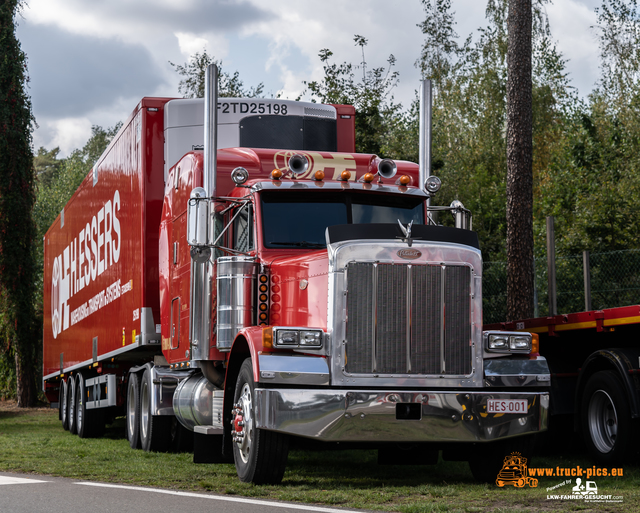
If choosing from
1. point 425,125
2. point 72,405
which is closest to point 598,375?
point 425,125

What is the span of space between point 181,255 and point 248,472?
3.51 m

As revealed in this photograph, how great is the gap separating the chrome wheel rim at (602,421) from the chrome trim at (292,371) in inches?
137

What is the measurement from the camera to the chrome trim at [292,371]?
7863mm

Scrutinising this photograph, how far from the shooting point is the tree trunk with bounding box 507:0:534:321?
15.5m

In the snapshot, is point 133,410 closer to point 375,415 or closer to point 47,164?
point 375,415

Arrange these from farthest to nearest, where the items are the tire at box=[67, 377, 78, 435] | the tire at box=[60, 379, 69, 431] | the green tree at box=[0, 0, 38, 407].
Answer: the green tree at box=[0, 0, 38, 407]
the tire at box=[60, 379, 69, 431]
the tire at box=[67, 377, 78, 435]

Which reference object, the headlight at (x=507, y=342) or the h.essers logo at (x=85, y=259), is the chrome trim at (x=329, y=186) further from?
the h.essers logo at (x=85, y=259)

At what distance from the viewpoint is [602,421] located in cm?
1004

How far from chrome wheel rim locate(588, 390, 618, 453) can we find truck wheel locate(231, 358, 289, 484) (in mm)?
3586

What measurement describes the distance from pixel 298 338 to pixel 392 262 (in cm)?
103

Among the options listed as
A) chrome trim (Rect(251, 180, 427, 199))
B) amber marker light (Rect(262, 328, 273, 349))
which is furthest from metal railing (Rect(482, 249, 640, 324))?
amber marker light (Rect(262, 328, 273, 349))

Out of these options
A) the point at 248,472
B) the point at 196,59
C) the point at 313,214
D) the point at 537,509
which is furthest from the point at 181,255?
the point at 196,59

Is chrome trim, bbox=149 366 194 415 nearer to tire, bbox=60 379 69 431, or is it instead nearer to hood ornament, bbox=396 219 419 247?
hood ornament, bbox=396 219 419 247

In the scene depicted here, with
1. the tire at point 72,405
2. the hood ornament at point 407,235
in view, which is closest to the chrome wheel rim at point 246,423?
the hood ornament at point 407,235
